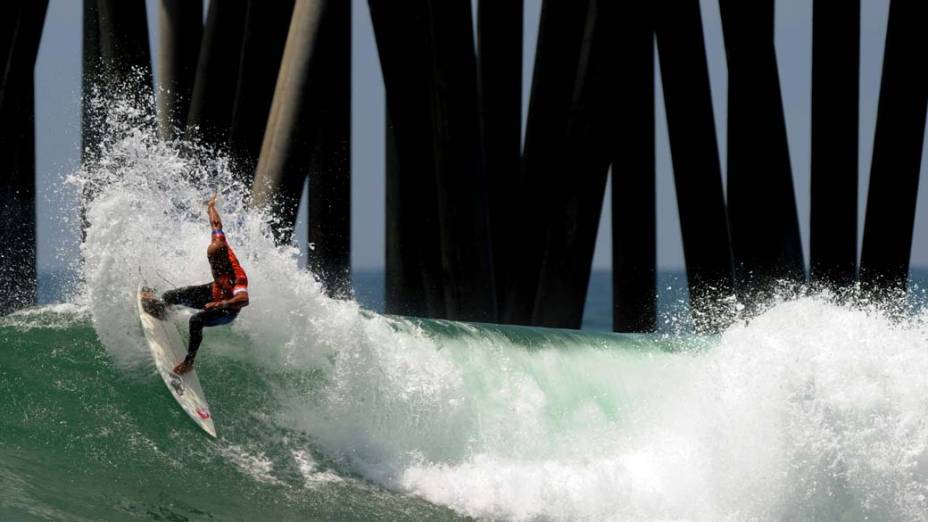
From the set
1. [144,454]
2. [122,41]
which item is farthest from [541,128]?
[144,454]

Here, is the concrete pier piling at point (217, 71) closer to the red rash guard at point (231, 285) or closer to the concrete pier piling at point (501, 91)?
the concrete pier piling at point (501, 91)

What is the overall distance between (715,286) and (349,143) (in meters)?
3.70

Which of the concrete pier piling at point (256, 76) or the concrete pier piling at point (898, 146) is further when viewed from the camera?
the concrete pier piling at point (898, 146)

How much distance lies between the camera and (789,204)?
13008 millimetres

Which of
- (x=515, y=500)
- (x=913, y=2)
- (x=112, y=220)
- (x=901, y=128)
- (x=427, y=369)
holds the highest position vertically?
(x=913, y=2)

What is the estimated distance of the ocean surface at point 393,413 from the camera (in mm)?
7988

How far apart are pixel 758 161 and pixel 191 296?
618cm

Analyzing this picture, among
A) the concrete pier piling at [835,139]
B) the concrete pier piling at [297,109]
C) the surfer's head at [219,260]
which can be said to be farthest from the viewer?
the concrete pier piling at [835,139]

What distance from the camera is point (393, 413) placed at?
8.74 m

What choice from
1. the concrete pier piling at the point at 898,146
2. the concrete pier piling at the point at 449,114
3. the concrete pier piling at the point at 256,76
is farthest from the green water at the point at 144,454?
the concrete pier piling at the point at 898,146

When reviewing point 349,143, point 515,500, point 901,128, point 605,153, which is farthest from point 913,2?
point 515,500

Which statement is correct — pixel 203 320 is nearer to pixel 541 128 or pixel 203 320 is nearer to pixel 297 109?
pixel 297 109

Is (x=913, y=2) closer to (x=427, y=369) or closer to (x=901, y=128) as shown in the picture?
(x=901, y=128)

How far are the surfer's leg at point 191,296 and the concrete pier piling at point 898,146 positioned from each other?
7.51 m
